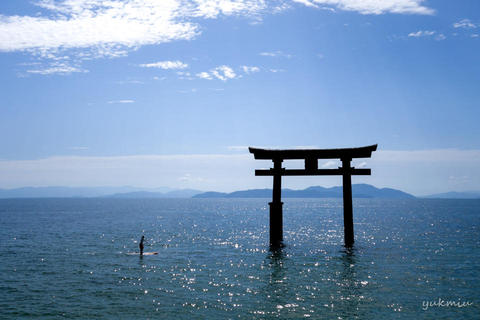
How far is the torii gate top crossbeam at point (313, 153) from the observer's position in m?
25.2

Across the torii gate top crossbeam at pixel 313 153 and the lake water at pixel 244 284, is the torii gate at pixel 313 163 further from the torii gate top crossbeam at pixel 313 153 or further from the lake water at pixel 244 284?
the lake water at pixel 244 284

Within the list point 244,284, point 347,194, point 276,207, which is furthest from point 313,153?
point 244,284

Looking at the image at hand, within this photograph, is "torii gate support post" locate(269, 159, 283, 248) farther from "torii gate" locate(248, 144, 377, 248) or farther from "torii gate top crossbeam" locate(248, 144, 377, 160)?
"torii gate top crossbeam" locate(248, 144, 377, 160)

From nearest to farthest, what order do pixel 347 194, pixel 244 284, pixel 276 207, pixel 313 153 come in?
pixel 244 284, pixel 313 153, pixel 347 194, pixel 276 207

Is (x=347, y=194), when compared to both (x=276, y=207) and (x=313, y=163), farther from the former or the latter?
(x=276, y=207)

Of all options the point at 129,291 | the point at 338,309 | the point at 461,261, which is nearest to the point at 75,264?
the point at 129,291

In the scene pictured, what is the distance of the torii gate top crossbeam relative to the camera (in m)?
25.2

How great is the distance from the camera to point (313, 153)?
84.7 ft

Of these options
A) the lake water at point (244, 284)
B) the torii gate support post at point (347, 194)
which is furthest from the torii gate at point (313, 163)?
the lake water at point (244, 284)

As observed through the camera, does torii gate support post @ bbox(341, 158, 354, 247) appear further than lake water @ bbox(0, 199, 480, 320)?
Yes

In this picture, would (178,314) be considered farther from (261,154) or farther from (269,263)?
(261,154)

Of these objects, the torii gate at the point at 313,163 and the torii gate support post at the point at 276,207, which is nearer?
the torii gate at the point at 313,163

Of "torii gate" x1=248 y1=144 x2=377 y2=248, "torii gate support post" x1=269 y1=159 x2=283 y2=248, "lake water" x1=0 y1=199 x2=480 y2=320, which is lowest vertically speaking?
"lake water" x1=0 y1=199 x2=480 y2=320

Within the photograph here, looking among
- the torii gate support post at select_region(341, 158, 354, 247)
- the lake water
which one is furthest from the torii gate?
the lake water
